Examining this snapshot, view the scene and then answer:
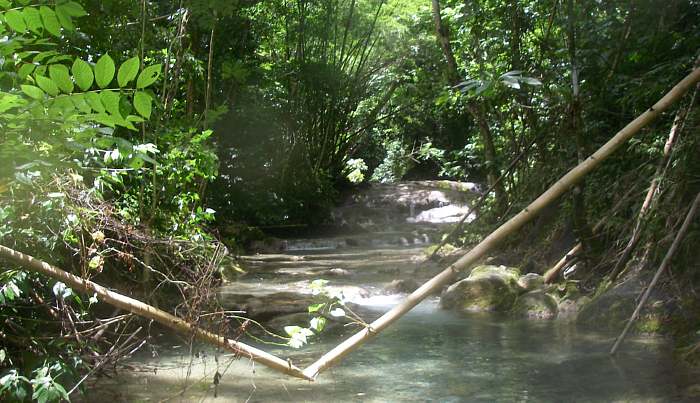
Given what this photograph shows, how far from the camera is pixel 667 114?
634cm

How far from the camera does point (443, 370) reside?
4867mm

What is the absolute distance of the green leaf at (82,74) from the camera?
167cm

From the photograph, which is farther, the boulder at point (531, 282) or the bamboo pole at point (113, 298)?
the boulder at point (531, 282)

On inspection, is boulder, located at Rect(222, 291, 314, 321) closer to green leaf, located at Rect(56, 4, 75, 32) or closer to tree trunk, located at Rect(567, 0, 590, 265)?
tree trunk, located at Rect(567, 0, 590, 265)

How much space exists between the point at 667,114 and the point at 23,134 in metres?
5.71

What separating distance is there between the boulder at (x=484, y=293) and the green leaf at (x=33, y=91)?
20.3 ft

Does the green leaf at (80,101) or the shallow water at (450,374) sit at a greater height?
the green leaf at (80,101)

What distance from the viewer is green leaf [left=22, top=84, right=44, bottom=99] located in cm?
171

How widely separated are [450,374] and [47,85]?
3.68 m

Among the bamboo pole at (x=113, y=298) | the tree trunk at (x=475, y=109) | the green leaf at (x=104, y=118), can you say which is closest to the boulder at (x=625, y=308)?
the tree trunk at (x=475, y=109)

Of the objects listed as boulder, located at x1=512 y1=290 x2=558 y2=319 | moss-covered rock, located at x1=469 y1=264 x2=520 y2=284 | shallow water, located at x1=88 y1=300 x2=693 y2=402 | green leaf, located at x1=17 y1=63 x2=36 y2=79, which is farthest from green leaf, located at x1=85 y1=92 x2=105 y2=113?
moss-covered rock, located at x1=469 y1=264 x2=520 y2=284

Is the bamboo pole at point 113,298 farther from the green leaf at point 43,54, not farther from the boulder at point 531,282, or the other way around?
the boulder at point 531,282

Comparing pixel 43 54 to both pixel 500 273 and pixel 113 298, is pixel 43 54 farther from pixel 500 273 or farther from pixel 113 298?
pixel 500 273

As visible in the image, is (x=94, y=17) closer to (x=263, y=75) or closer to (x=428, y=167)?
(x=263, y=75)
